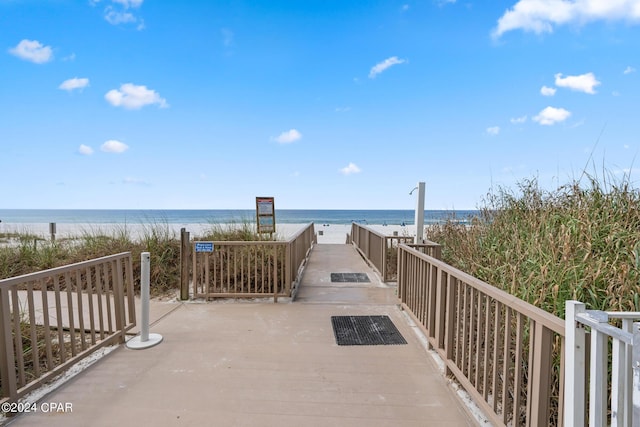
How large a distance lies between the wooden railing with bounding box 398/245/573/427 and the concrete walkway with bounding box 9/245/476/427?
0.77 ft

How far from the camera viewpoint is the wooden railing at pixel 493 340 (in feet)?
4.86

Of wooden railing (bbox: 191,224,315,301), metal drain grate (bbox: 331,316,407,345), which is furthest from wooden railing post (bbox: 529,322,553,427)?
wooden railing (bbox: 191,224,315,301)

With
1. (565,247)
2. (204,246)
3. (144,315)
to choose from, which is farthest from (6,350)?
(565,247)

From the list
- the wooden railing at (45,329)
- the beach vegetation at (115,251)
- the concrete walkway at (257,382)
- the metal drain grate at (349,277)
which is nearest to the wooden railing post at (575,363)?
the concrete walkway at (257,382)

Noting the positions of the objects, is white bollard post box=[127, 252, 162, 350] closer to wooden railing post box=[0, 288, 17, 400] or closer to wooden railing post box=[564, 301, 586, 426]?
wooden railing post box=[0, 288, 17, 400]

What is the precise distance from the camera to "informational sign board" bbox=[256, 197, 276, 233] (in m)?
6.78

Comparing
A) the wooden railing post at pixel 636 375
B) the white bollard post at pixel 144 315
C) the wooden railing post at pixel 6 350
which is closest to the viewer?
the wooden railing post at pixel 636 375

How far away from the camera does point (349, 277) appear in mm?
6340

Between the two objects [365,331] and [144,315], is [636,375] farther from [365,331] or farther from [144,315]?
[144,315]

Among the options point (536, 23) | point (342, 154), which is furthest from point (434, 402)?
point (342, 154)

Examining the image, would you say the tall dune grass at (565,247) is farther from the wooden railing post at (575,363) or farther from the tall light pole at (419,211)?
the wooden railing post at (575,363)

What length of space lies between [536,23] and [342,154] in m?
16.1

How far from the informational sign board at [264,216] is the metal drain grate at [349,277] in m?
1.69

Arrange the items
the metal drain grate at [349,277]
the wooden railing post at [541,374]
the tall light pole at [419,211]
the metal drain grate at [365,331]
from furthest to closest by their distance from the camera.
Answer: the metal drain grate at [349,277] < the tall light pole at [419,211] < the metal drain grate at [365,331] < the wooden railing post at [541,374]
